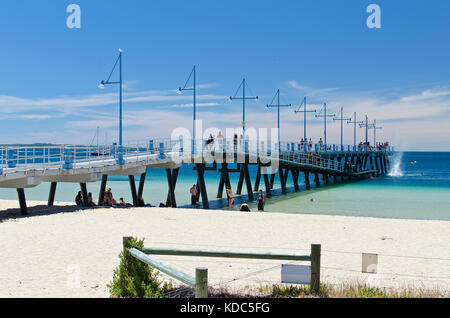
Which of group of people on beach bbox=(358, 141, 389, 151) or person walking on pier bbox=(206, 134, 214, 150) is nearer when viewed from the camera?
person walking on pier bbox=(206, 134, 214, 150)

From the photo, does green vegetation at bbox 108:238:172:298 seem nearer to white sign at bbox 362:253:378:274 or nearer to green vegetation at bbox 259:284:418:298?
green vegetation at bbox 259:284:418:298

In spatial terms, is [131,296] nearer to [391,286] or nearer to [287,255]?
[287,255]

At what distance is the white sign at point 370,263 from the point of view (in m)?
8.15

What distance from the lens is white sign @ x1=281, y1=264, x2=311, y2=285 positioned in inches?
251

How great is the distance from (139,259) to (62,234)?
260 inches

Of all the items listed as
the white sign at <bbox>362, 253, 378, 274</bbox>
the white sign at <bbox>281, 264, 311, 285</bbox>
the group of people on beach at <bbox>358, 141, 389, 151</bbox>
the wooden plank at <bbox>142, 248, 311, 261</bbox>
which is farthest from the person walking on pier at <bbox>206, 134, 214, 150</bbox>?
the group of people on beach at <bbox>358, 141, 389, 151</bbox>

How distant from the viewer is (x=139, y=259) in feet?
19.1

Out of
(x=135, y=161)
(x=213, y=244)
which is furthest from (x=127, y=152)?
(x=213, y=244)

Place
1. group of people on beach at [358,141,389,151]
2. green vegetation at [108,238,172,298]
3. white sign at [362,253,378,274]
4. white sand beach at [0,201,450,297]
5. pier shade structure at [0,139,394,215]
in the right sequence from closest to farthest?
green vegetation at [108,238,172,298] → white sand beach at [0,201,450,297] → white sign at [362,253,378,274] → pier shade structure at [0,139,394,215] → group of people on beach at [358,141,389,151]

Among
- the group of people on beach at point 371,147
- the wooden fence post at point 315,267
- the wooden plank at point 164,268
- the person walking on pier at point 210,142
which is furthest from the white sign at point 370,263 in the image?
the group of people on beach at point 371,147

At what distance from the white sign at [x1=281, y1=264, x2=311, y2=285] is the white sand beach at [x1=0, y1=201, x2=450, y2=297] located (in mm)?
437

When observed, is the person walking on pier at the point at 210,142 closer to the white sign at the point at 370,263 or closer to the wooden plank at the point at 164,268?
the white sign at the point at 370,263

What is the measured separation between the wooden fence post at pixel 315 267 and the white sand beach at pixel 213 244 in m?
0.23

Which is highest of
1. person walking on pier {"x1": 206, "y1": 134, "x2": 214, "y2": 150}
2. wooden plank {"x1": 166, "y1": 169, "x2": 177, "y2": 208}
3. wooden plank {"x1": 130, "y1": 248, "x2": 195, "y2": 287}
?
person walking on pier {"x1": 206, "y1": 134, "x2": 214, "y2": 150}
